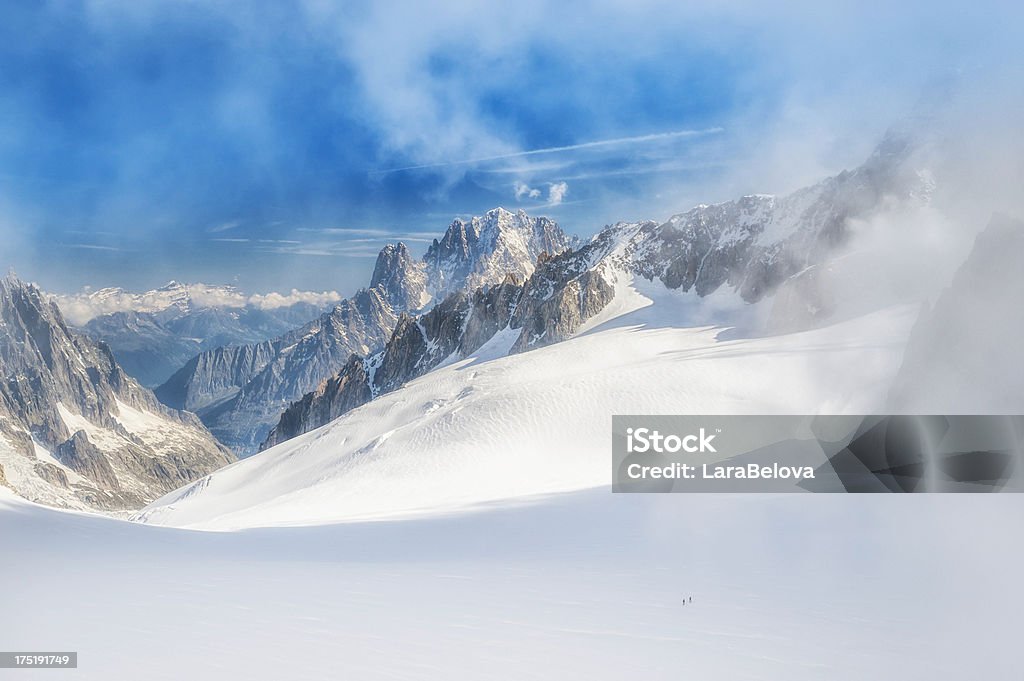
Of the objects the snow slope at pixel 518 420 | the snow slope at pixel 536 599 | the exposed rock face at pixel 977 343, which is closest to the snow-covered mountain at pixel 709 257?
the snow slope at pixel 518 420

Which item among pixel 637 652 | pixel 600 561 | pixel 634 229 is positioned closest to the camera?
pixel 637 652

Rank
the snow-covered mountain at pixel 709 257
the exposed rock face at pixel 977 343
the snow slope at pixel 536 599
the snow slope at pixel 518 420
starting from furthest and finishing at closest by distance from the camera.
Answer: the snow-covered mountain at pixel 709 257
the snow slope at pixel 518 420
the exposed rock face at pixel 977 343
the snow slope at pixel 536 599

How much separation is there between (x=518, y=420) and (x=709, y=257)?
A: 7041cm

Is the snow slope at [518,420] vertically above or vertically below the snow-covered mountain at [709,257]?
below

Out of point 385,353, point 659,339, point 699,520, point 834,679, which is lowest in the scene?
point 834,679

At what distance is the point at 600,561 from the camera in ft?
43.9

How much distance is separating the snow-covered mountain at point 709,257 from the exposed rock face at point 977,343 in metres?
47.5

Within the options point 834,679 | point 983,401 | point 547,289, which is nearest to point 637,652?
point 834,679

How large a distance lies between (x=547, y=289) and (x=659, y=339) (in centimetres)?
3961

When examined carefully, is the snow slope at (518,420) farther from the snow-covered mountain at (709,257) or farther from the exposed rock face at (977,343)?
the snow-covered mountain at (709,257)

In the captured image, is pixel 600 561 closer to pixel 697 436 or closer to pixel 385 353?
pixel 697 436

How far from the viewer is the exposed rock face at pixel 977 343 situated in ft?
74.3

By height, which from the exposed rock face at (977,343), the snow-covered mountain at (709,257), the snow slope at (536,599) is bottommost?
the snow slope at (536,599)

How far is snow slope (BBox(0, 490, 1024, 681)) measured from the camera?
6859mm
